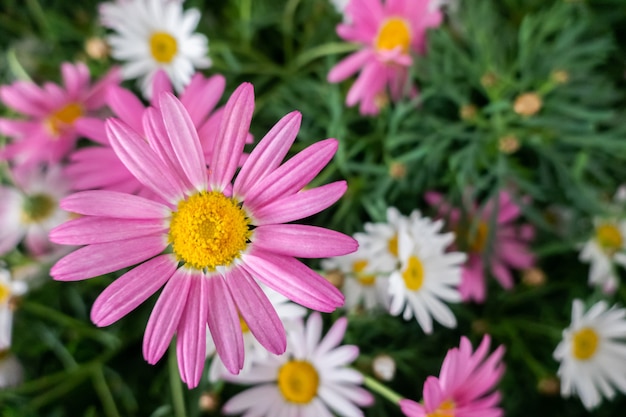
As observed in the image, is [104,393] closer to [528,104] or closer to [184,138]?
[184,138]

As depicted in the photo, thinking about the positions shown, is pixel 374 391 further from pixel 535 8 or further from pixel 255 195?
pixel 535 8

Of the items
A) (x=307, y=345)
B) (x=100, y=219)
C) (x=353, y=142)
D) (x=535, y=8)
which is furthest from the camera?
(x=535, y=8)

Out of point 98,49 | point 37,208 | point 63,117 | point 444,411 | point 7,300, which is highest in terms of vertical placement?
point 98,49

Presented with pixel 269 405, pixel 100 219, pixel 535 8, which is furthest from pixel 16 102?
pixel 535 8

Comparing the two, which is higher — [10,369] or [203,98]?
[203,98]

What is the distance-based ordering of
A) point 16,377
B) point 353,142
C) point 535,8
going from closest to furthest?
point 16,377 < point 353,142 < point 535,8

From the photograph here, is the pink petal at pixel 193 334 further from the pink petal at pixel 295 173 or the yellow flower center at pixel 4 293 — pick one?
the yellow flower center at pixel 4 293

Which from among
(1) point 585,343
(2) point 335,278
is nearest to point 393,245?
(2) point 335,278
